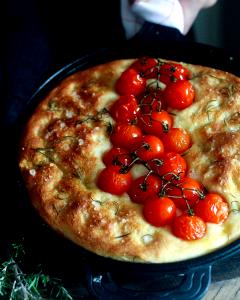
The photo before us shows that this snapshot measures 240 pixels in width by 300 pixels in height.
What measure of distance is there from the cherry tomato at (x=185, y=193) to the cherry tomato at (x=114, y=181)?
0.18 meters

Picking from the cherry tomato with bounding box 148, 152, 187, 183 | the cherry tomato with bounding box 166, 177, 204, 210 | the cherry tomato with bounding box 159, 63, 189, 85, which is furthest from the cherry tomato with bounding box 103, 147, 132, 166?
the cherry tomato with bounding box 159, 63, 189, 85

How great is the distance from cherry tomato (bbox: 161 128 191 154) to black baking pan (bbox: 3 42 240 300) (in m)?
0.50

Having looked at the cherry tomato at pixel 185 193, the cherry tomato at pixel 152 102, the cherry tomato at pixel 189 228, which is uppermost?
the cherry tomato at pixel 152 102

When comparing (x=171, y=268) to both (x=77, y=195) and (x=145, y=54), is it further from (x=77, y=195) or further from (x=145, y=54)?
(x=145, y=54)

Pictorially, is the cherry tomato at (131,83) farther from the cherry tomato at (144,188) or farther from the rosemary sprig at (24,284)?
the rosemary sprig at (24,284)

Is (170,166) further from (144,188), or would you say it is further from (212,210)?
(212,210)

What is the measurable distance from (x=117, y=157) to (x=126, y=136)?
14 cm

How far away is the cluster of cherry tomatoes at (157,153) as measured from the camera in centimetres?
218

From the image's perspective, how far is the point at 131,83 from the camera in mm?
2664

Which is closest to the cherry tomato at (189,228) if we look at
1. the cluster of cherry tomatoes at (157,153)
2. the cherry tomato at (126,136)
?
the cluster of cherry tomatoes at (157,153)

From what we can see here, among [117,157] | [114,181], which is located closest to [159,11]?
[117,157]

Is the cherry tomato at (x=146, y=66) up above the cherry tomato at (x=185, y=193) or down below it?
above

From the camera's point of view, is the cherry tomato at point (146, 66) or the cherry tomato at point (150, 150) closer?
the cherry tomato at point (150, 150)

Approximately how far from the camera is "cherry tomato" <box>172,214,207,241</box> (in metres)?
2.12
